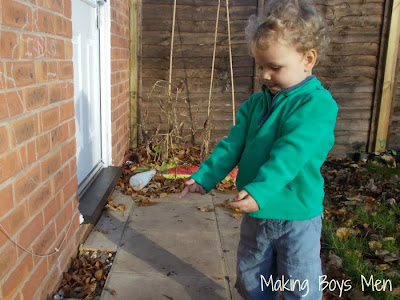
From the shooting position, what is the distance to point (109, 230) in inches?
137

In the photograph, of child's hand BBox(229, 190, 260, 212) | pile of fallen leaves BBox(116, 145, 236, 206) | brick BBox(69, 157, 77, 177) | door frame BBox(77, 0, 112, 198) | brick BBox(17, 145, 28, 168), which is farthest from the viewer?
pile of fallen leaves BBox(116, 145, 236, 206)

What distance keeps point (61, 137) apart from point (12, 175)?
76 cm

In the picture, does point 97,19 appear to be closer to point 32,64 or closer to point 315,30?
point 32,64

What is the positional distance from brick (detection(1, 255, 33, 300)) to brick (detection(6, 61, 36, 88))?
830 millimetres

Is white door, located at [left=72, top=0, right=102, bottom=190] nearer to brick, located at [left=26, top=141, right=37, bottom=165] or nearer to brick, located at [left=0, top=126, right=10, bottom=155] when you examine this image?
brick, located at [left=26, top=141, right=37, bottom=165]

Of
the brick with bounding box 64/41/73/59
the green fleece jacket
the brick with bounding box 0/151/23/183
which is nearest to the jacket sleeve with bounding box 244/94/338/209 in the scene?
the green fleece jacket

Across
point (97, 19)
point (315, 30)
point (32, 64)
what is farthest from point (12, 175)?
point (97, 19)

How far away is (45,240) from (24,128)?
0.69m

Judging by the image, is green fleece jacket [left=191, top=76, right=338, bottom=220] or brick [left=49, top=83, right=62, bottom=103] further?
brick [left=49, top=83, right=62, bottom=103]

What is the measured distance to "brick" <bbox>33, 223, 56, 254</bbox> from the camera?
7.29 feet

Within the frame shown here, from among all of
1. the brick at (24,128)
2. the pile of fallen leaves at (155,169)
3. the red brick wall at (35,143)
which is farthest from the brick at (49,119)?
the pile of fallen leaves at (155,169)

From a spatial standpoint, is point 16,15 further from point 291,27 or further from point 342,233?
point 342,233

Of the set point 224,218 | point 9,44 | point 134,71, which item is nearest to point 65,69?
point 9,44

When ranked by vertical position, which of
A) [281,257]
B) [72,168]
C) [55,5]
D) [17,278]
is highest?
[55,5]
